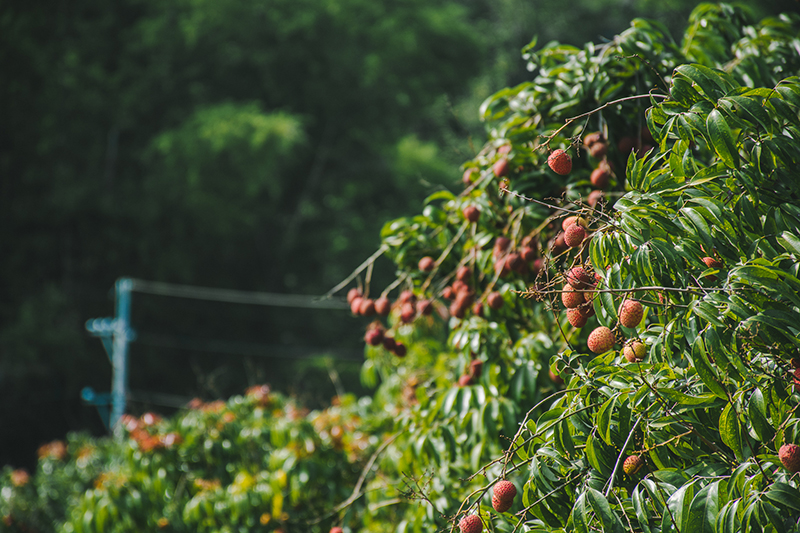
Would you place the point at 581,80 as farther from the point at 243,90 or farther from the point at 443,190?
the point at 243,90

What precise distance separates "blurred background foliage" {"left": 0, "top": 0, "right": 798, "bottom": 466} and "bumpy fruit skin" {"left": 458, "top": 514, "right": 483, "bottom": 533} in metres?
4.17

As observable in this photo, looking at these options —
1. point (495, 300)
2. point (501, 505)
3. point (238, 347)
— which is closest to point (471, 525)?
point (501, 505)

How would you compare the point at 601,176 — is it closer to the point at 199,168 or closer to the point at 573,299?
the point at 573,299

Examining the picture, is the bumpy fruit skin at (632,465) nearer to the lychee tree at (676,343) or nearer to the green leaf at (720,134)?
the lychee tree at (676,343)

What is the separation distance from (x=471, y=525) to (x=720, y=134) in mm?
597

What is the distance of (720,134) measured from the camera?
828 mm

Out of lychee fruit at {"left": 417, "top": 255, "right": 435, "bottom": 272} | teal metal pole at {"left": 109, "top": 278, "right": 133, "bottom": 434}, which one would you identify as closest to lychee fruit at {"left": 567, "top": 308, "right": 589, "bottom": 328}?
lychee fruit at {"left": 417, "top": 255, "right": 435, "bottom": 272}

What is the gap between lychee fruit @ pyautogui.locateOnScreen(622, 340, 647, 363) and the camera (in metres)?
0.89

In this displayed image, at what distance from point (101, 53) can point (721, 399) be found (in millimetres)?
7636

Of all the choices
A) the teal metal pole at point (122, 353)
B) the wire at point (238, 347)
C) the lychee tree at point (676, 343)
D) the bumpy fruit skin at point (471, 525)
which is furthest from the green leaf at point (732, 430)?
the wire at point (238, 347)

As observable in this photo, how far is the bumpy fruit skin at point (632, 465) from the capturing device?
85 cm

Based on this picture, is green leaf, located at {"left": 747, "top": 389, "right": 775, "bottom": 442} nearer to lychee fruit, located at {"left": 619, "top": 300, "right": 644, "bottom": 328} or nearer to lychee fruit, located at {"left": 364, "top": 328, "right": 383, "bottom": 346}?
lychee fruit, located at {"left": 619, "top": 300, "right": 644, "bottom": 328}

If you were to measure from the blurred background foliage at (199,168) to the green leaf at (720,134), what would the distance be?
4.05m

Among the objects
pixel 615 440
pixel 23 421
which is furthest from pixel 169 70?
pixel 615 440
